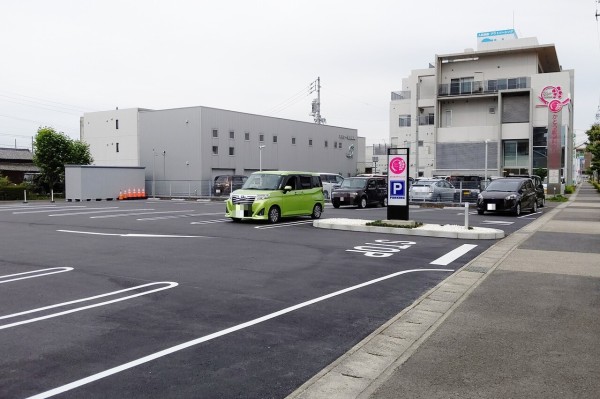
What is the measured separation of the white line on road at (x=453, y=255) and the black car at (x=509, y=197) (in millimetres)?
9498

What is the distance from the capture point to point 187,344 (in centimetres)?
509

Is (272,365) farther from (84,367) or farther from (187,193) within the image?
(187,193)

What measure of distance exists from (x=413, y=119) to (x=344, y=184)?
27.8 metres

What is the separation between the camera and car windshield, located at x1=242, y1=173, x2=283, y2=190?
1823 cm

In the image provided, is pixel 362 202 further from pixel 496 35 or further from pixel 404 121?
pixel 496 35

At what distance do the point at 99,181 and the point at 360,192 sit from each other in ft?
72.7

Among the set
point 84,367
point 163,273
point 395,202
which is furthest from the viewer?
point 395,202

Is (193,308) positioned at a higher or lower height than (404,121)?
lower

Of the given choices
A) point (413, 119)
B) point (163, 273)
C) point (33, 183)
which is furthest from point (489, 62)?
point (163, 273)

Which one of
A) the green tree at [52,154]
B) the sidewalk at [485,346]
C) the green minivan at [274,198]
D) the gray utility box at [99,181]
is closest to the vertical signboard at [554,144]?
the green minivan at [274,198]

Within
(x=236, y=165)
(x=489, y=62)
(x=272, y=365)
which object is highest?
(x=489, y=62)

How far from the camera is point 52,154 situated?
4275 centimetres

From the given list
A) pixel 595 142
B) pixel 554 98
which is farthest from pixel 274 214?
pixel 595 142

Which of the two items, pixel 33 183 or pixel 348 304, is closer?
pixel 348 304
